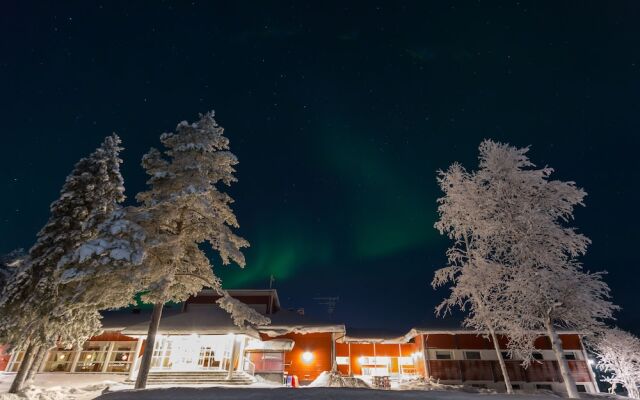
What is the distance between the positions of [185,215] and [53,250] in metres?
8.66

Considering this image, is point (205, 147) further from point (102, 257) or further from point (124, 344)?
point (124, 344)

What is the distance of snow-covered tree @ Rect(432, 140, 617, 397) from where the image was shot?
44.3 feet

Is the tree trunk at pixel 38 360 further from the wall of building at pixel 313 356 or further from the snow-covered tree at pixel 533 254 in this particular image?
the snow-covered tree at pixel 533 254

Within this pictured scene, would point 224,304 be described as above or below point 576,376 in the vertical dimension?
above

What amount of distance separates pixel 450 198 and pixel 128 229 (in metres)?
16.9

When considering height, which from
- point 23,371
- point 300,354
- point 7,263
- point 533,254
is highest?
point 7,263

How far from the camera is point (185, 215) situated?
1510 cm

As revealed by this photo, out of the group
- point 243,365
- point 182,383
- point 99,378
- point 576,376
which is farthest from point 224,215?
point 576,376

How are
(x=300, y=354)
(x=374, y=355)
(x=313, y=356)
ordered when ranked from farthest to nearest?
(x=374, y=355), (x=300, y=354), (x=313, y=356)

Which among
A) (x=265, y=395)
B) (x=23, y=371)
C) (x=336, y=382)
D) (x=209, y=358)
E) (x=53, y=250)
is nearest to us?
(x=265, y=395)

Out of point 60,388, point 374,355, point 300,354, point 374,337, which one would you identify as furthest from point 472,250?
point 60,388

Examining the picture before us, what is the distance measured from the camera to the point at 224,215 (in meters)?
15.9

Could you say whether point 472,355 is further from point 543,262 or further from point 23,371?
point 23,371

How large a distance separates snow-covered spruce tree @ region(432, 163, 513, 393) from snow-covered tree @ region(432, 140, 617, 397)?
98mm
